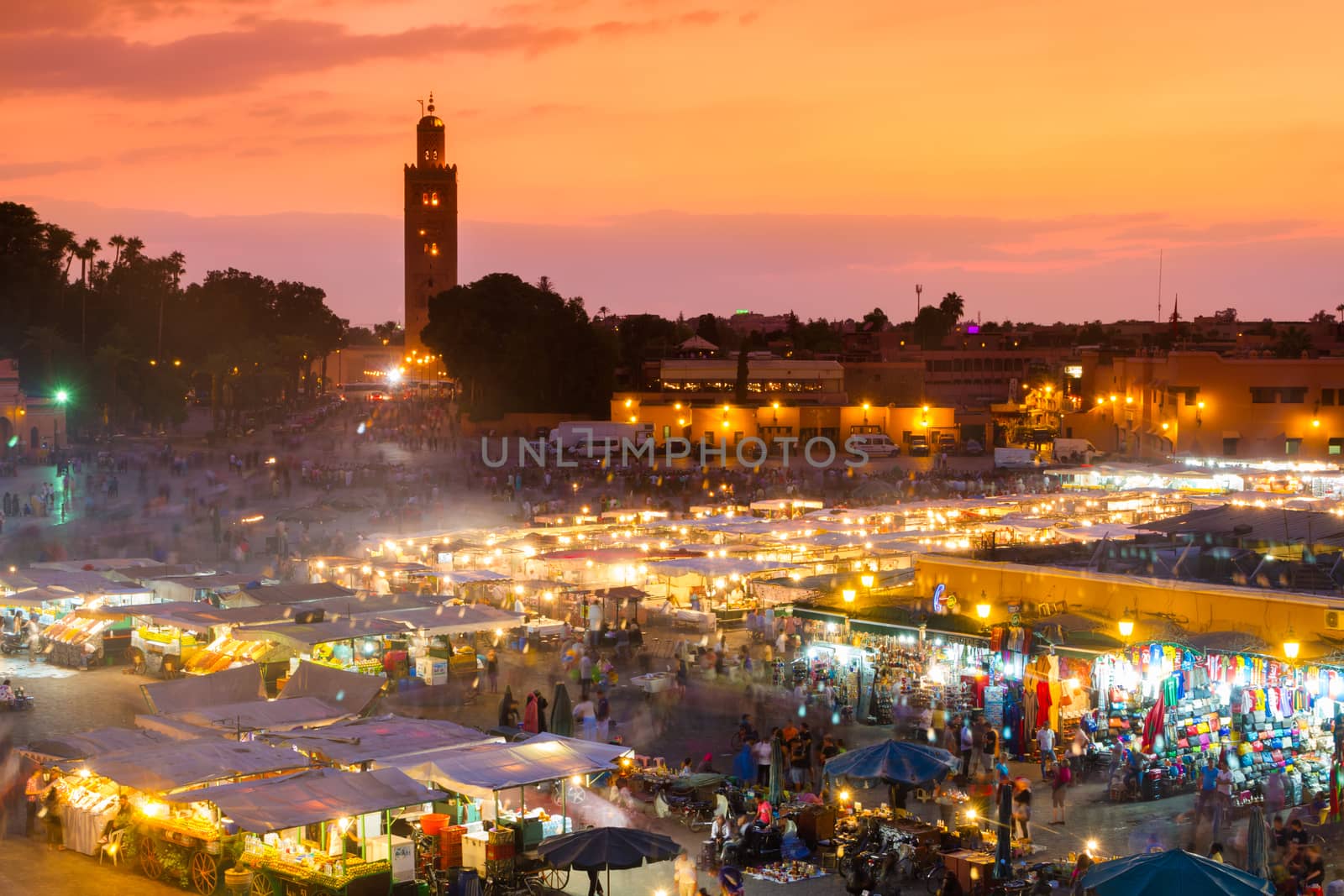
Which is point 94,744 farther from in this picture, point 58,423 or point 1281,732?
point 58,423

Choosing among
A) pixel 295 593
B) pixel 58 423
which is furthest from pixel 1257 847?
pixel 58 423

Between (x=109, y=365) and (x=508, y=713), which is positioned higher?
(x=109, y=365)

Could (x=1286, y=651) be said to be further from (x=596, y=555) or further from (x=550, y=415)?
(x=550, y=415)

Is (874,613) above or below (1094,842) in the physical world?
A: above


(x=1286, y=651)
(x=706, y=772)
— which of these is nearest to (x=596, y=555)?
(x=706, y=772)

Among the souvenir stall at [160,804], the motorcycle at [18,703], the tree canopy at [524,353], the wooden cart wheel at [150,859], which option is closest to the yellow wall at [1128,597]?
the souvenir stall at [160,804]
